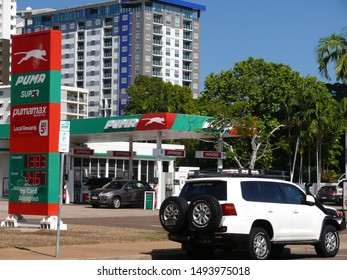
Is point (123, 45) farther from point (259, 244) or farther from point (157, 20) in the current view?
point (259, 244)

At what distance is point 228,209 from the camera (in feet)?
54.1

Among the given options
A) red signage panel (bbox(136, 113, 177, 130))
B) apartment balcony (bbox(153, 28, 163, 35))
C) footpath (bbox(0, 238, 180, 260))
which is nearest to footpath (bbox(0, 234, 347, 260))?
footpath (bbox(0, 238, 180, 260))

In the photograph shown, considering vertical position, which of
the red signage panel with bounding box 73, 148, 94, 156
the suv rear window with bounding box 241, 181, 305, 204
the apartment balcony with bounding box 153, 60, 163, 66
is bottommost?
the suv rear window with bounding box 241, 181, 305, 204

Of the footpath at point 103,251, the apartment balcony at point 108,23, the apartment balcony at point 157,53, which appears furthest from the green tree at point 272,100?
the apartment balcony at point 108,23

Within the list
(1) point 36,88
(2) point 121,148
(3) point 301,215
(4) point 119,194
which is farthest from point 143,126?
(3) point 301,215

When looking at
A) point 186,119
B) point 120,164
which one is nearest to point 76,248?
point 186,119

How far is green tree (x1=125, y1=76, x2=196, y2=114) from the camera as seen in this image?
94188 millimetres

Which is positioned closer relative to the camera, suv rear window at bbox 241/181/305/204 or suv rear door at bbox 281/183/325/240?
suv rear window at bbox 241/181/305/204

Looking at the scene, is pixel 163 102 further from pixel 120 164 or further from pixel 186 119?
pixel 186 119

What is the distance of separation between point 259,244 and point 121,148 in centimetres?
4443

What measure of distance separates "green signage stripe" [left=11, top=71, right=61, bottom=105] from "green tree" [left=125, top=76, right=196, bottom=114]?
213ft

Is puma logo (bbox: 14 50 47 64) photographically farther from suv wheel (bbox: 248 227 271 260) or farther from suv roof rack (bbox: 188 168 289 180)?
suv wheel (bbox: 248 227 271 260)

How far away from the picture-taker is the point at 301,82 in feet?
250

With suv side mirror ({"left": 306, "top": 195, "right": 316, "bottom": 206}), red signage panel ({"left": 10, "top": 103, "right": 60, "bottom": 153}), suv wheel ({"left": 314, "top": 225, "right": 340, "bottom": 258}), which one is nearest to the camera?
suv side mirror ({"left": 306, "top": 195, "right": 316, "bottom": 206})
